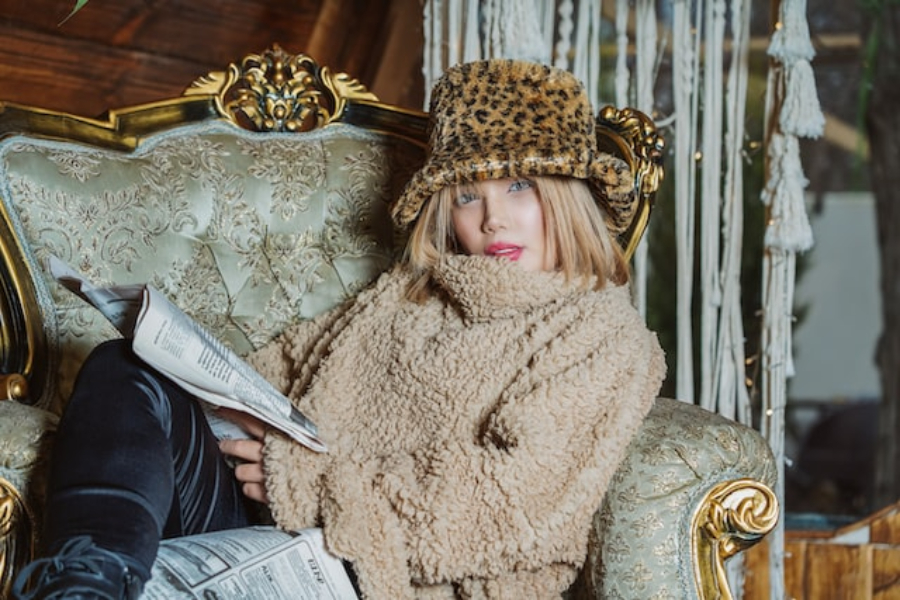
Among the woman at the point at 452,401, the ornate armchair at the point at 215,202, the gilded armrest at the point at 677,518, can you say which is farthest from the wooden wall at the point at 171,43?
the gilded armrest at the point at 677,518

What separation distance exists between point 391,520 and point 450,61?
116 cm

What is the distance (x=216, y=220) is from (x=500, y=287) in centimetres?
50

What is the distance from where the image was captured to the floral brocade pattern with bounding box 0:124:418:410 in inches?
59.2

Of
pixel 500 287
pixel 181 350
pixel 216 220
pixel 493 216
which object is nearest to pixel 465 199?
pixel 493 216

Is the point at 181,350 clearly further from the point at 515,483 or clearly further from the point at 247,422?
the point at 515,483

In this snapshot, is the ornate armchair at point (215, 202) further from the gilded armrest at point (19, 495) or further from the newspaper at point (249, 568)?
the newspaper at point (249, 568)

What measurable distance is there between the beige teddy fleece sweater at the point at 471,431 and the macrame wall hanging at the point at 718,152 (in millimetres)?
605

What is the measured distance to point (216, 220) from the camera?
162 centimetres

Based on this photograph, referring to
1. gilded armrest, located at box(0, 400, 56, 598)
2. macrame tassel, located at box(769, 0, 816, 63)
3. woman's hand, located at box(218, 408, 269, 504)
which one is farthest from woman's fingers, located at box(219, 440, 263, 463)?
macrame tassel, located at box(769, 0, 816, 63)

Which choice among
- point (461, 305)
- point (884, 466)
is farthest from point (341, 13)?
point (884, 466)

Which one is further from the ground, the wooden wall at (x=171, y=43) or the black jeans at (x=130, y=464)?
the wooden wall at (x=171, y=43)

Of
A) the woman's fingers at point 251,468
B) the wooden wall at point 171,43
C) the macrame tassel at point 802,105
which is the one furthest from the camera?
the wooden wall at point 171,43

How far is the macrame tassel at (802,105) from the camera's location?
1.84 meters

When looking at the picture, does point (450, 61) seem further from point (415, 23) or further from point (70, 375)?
point (70, 375)
